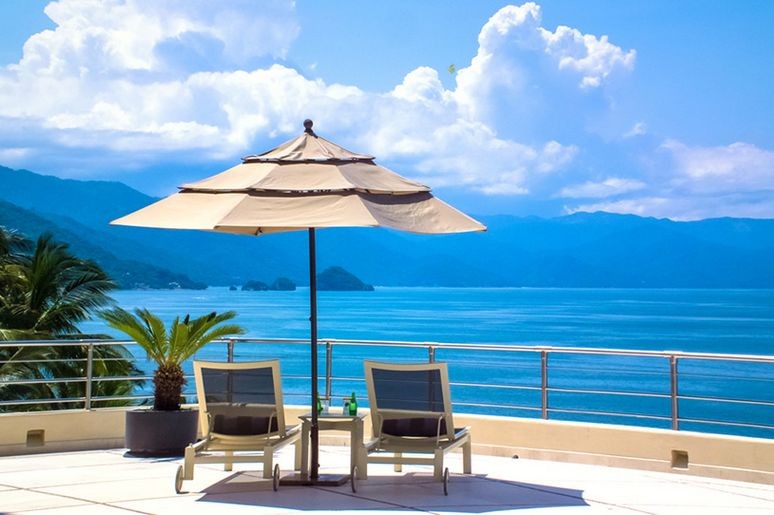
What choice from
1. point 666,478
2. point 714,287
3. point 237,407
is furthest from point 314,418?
point 714,287

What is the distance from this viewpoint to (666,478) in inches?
355

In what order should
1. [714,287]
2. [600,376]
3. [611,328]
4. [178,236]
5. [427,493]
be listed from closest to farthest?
[427,493] < [600,376] < [611,328] < [178,236] < [714,287]

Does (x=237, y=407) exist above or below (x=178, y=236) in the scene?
below

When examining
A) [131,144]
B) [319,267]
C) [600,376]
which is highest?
[131,144]

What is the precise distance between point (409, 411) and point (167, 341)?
3103 mm

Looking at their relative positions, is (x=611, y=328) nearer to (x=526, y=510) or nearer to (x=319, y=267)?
(x=319, y=267)

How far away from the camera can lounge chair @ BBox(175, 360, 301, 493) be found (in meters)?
8.08

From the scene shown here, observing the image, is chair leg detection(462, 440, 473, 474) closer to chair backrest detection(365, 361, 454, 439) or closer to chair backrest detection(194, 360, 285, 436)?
chair backrest detection(365, 361, 454, 439)

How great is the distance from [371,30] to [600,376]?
126 feet

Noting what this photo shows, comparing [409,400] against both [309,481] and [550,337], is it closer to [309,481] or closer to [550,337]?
[309,481]

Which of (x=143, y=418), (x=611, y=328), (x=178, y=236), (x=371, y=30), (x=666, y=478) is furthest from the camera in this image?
(x=178, y=236)

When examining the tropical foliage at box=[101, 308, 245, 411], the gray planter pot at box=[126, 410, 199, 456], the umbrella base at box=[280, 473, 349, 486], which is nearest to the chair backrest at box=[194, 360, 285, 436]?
the umbrella base at box=[280, 473, 349, 486]

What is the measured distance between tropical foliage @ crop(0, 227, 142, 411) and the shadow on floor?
12259 mm

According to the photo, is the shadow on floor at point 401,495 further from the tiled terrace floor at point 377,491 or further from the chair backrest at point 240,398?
the chair backrest at point 240,398
